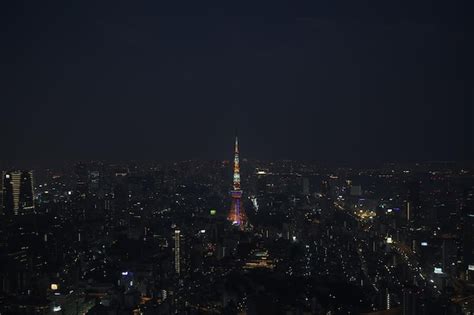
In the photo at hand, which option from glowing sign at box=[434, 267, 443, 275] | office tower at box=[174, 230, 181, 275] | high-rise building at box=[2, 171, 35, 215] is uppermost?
high-rise building at box=[2, 171, 35, 215]

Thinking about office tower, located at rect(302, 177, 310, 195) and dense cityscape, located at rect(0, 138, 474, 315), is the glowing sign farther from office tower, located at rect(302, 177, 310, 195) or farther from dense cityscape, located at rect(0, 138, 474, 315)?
office tower, located at rect(302, 177, 310, 195)

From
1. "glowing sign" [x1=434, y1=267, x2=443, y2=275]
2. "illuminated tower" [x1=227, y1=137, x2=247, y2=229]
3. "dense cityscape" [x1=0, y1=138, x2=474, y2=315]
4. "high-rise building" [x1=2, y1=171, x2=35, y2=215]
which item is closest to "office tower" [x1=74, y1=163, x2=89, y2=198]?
"dense cityscape" [x1=0, y1=138, x2=474, y2=315]

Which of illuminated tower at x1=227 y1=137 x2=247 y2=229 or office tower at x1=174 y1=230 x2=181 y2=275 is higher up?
illuminated tower at x1=227 y1=137 x2=247 y2=229

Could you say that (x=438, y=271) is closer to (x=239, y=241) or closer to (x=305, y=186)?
(x=239, y=241)

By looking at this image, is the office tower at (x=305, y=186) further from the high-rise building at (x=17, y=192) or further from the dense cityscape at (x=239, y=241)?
the high-rise building at (x=17, y=192)

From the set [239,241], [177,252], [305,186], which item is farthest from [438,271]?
[305,186]

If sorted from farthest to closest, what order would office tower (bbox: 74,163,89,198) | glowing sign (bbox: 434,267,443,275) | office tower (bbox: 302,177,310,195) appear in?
office tower (bbox: 302,177,310,195)
office tower (bbox: 74,163,89,198)
glowing sign (bbox: 434,267,443,275)

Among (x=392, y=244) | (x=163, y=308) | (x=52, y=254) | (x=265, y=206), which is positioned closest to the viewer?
(x=163, y=308)

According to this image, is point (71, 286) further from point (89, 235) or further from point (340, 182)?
point (340, 182)

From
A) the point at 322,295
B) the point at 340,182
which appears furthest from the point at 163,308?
the point at 340,182
